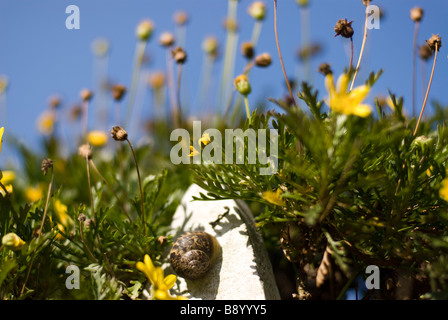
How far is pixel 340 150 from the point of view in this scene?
2.21ft

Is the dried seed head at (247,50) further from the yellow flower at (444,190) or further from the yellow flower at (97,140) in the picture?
the yellow flower at (444,190)

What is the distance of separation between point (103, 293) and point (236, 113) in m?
0.96

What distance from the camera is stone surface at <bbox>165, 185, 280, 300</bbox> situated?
86 centimetres

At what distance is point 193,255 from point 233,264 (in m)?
0.10

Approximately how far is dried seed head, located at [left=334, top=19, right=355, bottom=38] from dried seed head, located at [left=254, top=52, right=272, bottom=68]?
1.10 feet

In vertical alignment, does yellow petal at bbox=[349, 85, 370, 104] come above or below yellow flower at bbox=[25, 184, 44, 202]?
above

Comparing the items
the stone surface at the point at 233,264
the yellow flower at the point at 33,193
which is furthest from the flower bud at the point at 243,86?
the yellow flower at the point at 33,193

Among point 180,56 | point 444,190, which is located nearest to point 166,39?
point 180,56

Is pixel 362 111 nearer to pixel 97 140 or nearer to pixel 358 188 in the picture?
pixel 358 188

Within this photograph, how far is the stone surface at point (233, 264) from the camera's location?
0.86 meters

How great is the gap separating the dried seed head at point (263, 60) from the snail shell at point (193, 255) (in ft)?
1.83

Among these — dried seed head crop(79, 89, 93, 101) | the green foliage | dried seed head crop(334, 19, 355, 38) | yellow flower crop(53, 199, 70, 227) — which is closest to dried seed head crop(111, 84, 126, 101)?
dried seed head crop(79, 89, 93, 101)

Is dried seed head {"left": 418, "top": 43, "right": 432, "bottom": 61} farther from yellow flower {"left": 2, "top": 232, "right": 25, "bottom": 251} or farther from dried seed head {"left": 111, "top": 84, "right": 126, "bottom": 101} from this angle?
yellow flower {"left": 2, "top": 232, "right": 25, "bottom": 251}
